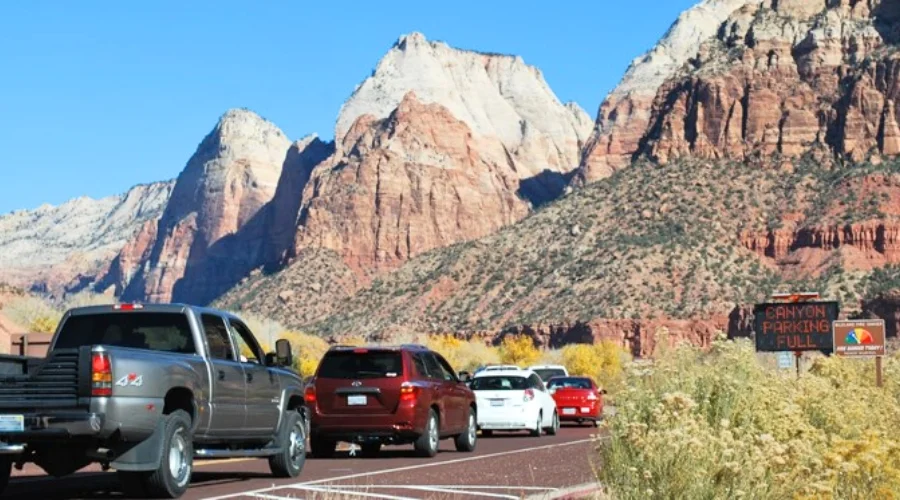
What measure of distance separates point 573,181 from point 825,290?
6652cm

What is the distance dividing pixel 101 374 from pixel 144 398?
1.99ft

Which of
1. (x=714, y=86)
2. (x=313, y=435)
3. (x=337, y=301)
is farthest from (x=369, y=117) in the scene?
(x=313, y=435)

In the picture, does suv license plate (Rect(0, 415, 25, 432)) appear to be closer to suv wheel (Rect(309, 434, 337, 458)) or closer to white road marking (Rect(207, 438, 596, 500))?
white road marking (Rect(207, 438, 596, 500))

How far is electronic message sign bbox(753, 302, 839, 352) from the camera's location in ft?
148

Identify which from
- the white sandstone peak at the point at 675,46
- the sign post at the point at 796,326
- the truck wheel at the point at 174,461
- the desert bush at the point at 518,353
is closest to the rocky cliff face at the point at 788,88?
the desert bush at the point at 518,353

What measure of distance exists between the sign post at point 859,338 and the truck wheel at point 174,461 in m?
29.6

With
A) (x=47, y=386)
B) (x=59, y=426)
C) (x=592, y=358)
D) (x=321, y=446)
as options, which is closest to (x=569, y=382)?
(x=321, y=446)

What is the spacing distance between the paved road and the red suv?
38cm

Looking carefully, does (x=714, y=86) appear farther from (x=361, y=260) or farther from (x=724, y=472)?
Answer: (x=724, y=472)

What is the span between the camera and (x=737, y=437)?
1587 centimetres

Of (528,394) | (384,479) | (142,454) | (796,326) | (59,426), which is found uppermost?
(796,326)

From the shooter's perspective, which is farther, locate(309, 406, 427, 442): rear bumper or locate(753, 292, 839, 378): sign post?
locate(753, 292, 839, 378): sign post

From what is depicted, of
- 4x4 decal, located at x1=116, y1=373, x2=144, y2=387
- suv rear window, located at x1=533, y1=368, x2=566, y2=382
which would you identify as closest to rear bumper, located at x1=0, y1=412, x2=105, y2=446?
4x4 decal, located at x1=116, y1=373, x2=144, y2=387

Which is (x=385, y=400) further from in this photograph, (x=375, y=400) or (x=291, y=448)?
(x=291, y=448)
